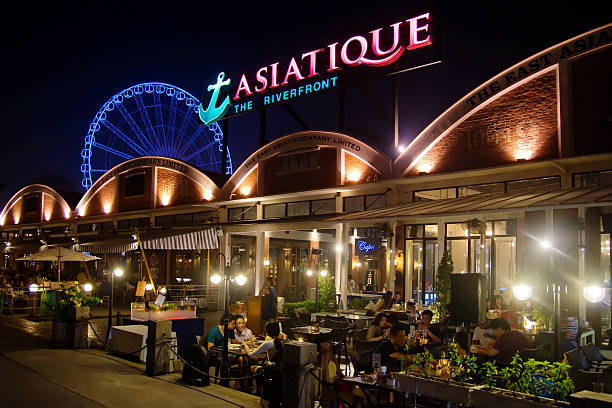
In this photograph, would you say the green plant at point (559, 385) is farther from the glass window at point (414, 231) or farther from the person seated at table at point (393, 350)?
the glass window at point (414, 231)

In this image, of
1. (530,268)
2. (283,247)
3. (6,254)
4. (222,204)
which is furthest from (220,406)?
(6,254)

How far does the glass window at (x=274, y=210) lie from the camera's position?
834 inches

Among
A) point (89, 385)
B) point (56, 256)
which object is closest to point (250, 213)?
point (56, 256)

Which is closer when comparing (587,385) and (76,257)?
(587,385)

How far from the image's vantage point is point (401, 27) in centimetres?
1792

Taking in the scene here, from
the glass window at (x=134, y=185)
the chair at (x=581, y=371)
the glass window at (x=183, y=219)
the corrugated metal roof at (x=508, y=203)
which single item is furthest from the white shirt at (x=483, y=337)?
the glass window at (x=134, y=185)

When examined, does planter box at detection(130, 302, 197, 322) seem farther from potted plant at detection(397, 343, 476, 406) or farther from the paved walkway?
potted plant at detection(397, 343, 476, 406)

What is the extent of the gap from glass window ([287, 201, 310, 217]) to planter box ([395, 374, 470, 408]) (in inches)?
541

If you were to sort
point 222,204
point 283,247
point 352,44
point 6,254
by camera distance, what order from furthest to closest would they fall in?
point 6,254 < point 283,247 < point 222,204 < point 352,44

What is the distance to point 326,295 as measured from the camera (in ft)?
56.8

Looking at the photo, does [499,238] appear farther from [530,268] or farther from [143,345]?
[143,345]

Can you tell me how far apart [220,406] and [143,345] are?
392 centimetres

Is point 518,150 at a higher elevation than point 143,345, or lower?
higher

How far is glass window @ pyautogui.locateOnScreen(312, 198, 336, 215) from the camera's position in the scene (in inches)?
749
